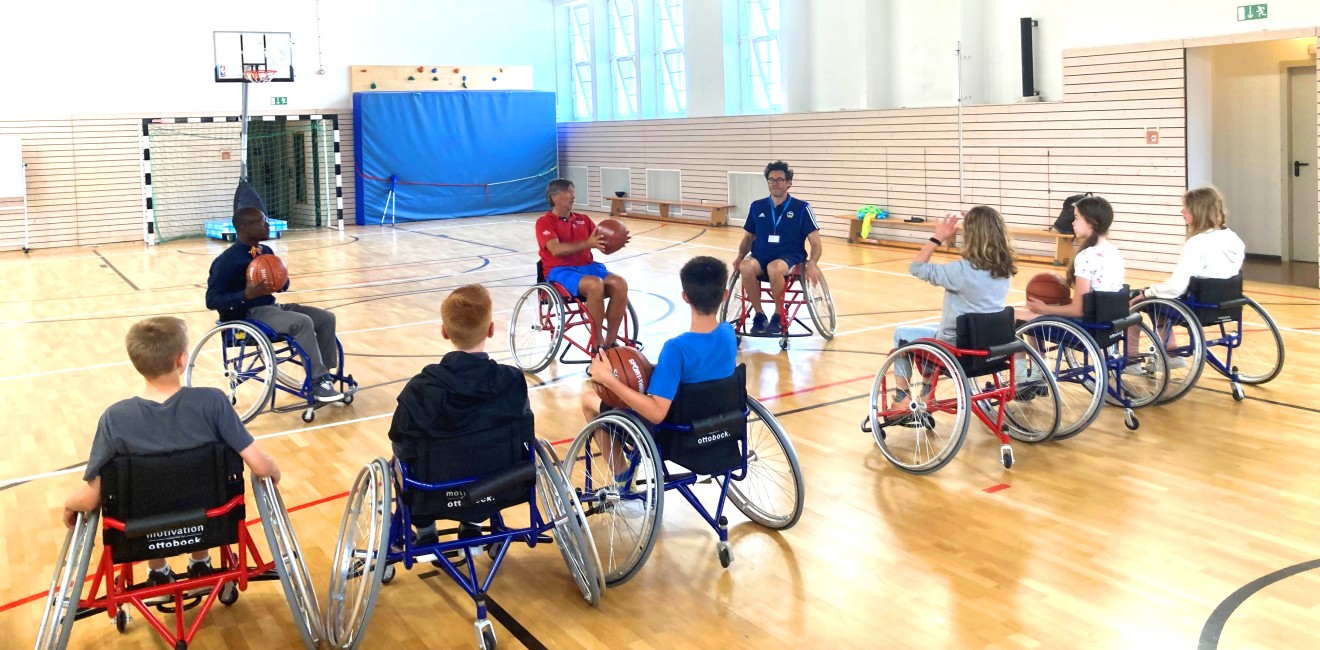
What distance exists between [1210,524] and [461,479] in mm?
2348

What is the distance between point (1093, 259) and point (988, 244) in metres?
0.63

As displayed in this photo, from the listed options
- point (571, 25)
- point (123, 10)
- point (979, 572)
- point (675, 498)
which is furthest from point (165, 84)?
point (979, 572)

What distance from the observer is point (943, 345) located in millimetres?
3977

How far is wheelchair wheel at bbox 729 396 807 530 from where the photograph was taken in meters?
3.32

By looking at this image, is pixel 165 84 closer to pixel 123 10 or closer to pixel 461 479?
pixel 123 10

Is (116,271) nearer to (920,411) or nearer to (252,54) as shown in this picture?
(252,54)

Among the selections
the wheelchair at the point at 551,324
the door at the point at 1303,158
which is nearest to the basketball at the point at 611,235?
the wheelchair at the point at 551,324

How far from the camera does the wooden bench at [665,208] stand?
46.6 ft

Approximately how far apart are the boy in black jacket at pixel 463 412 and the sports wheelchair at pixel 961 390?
1.69 m

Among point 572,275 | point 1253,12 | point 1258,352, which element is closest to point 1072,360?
point 1258,352

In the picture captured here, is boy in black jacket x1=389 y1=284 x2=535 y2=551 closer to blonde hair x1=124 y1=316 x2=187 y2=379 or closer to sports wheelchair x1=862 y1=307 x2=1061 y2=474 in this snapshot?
blonde hair x1=124 y1=316 x2=187 y2=379

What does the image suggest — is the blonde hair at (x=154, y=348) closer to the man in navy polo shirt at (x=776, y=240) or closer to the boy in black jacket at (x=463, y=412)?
the boy in black jacket at (x=463, y=412)

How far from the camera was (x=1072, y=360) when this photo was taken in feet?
15.6

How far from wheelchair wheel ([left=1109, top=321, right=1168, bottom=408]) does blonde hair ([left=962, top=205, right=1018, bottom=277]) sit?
88cm
